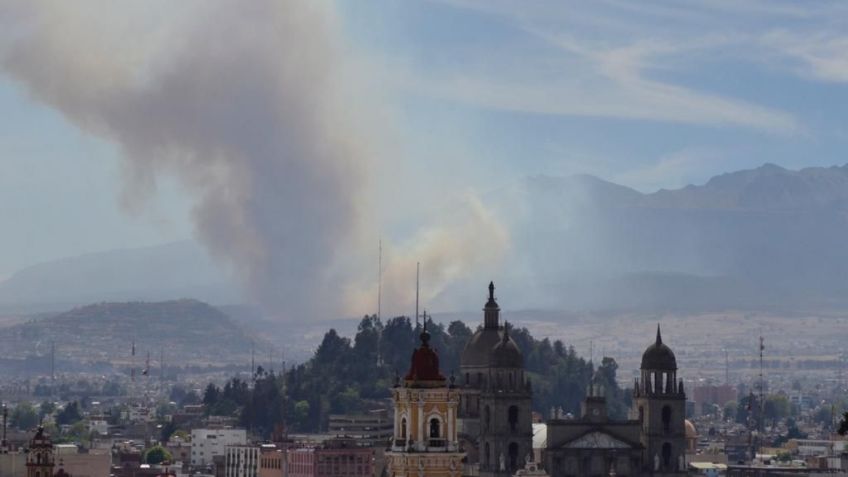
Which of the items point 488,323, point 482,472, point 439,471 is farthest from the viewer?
point 488,323

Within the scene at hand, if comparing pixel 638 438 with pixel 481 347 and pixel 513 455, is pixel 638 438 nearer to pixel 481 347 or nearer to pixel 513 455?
pixel 513 455

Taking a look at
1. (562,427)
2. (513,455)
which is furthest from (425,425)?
(562,427)

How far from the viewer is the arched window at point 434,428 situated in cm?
7506

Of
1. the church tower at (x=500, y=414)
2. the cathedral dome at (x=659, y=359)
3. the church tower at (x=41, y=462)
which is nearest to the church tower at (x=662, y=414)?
the cathedral dome at (x=659, y=359)

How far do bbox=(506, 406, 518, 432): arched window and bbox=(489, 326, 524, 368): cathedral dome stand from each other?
9.26 ft

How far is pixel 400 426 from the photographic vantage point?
75.6 metres

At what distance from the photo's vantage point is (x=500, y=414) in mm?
181750

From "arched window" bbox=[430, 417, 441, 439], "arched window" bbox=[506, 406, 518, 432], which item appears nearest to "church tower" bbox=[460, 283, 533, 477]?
"arched window" bbox=[506, 406, 518, 432]

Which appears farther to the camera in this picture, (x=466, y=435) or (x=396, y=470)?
(x=466, y=435)

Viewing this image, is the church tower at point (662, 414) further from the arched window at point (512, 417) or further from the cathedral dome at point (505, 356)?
the arched window at point (512, 417)

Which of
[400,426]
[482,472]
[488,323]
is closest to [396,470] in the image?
[400,426]

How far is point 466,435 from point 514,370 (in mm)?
4964

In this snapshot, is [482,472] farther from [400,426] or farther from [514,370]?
[400,426]

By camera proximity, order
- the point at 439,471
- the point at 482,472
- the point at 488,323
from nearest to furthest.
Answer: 1. the point at 439,471
2. the point at 482,472
3. the point at 488,323
